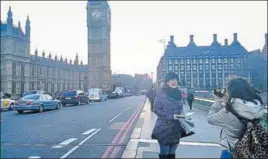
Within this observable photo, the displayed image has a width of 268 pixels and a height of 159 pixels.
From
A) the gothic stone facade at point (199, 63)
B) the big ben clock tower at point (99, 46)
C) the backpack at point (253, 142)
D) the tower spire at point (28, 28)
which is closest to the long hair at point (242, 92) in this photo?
the backpack at point (253, 142)

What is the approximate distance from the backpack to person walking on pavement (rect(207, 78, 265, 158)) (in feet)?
0.30

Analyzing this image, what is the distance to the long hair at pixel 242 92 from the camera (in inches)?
134

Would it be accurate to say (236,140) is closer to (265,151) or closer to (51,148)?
(265,151)

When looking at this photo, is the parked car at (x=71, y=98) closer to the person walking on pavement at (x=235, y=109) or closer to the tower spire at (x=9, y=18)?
the person walking on pavement at (x=235, y=109)

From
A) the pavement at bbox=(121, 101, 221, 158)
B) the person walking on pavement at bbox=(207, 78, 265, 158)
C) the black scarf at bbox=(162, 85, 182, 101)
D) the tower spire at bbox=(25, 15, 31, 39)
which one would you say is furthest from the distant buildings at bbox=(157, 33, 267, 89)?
the person walking on pavement at bbox=(207, 78, 265, 158)

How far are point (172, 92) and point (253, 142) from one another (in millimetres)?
1814

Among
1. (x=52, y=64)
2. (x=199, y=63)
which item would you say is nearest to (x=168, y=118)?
(x=52, y=64)

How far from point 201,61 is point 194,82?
365 inches

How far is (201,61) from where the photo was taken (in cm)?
11881

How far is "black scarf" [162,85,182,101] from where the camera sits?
472cm

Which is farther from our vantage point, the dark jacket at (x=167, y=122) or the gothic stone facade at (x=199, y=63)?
the gothic stone facade at (x=199, y=63)

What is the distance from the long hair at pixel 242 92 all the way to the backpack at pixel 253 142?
0.87ft

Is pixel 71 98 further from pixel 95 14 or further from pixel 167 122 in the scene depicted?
pixel 95 14

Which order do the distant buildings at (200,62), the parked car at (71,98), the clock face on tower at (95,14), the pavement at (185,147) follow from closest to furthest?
the pavement at (185,147) < the parked car at (71,98) < the distant buildings at (200,62) < the clock face on tower at (95,14)
